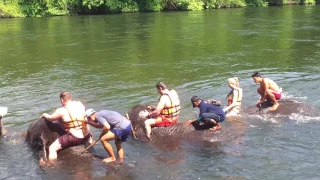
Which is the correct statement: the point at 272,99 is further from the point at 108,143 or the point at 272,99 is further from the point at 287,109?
the point at 108,143

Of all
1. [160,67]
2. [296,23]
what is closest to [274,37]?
[296,23]

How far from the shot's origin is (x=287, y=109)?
12.7 metres

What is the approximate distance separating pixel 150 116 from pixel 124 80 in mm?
7752

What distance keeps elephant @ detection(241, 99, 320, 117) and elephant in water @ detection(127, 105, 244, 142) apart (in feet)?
5.39

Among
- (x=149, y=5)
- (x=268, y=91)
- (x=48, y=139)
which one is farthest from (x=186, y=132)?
(x=149, y=5)

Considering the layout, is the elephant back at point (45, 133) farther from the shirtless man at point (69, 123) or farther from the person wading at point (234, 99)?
the person wading at point (234, 99)

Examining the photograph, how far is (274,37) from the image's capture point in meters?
31.1

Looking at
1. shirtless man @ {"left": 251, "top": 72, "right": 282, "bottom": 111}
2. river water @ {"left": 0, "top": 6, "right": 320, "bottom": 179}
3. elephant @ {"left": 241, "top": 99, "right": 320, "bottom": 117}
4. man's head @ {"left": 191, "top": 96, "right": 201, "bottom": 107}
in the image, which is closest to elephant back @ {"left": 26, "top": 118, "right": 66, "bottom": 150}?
river water @ {"left": 0, "top": 6, "right": 320, "bottom": 179}

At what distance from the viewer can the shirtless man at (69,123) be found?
9383mm

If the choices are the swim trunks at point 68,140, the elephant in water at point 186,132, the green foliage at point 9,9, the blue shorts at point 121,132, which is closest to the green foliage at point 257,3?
the green foliage at point 9,9

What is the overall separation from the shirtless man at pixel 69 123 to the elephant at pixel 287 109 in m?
5.66

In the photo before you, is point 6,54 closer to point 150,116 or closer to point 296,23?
point 150,116

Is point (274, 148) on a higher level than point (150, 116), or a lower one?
lower

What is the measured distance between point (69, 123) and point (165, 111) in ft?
8.68
